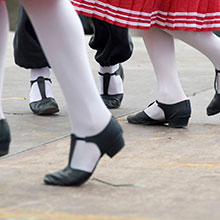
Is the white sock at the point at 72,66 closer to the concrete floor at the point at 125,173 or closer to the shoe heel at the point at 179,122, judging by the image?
the concrete floor at the point at 125,173

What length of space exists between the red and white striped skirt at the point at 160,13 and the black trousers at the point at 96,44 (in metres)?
0.41

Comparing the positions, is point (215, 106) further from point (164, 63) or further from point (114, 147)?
point (114, 147)

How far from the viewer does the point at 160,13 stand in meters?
3.20

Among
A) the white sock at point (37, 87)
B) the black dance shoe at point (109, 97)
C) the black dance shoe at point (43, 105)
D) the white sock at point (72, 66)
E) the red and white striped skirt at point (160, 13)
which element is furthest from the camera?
the black dance shoe at point (109, 97)

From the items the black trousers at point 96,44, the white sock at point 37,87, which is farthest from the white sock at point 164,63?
the white sock at point 37,87

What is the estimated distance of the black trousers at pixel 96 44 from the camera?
3596 mm

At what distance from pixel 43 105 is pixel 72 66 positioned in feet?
4.81

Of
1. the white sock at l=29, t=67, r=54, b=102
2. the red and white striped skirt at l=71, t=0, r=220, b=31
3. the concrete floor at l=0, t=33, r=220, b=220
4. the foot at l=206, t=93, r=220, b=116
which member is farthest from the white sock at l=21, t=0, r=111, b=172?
the white sock at l=29, t=67, r=54, b=102

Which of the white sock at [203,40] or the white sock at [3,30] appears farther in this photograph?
the white sock at [203,40]

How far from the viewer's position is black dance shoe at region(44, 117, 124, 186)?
7.18 ft

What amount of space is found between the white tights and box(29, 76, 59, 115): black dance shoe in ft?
1.90

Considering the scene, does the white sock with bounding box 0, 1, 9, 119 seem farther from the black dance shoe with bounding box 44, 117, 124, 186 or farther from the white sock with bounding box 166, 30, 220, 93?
the white sock with bounding box 166, 30, 220, 93

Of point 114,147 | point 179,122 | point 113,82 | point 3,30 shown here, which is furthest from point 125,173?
point 113,82

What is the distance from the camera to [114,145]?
2.23 m
